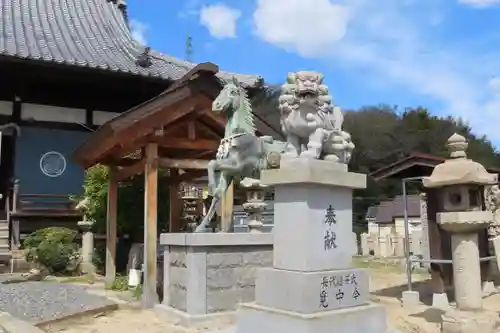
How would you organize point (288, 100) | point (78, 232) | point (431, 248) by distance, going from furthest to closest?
point (78, 232)
point (431, 248)
point (288, 100)

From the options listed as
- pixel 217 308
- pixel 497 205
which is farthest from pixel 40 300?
pixel 497 205

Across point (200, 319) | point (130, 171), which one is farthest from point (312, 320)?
point (130, 171)

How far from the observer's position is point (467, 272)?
677 cm

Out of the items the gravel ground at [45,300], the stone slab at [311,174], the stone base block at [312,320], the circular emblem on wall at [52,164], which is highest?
the circular emblem on wall at [52,164]

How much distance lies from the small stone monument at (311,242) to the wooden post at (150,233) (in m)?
3.51

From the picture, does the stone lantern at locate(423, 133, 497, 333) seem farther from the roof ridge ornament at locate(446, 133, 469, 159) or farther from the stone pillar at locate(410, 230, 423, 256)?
the stone pillar at locate(410, 230, 423, 256)

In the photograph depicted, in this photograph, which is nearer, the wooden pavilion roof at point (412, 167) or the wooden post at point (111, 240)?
the wooden pavilion roof at point (412, 167)

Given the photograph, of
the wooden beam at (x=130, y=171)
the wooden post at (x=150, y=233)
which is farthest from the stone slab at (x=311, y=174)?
the wooden beam at (x=130, y=171)

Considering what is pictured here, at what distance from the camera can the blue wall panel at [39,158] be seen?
15.1 meters

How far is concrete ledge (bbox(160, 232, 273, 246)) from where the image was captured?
7.29 metres

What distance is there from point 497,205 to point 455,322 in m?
5.44

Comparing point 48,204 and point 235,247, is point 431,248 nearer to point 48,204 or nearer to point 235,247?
point 235,247

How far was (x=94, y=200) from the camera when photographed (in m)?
13.3

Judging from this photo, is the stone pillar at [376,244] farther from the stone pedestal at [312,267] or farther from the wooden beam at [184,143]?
the stone pedestal at [312,267]
